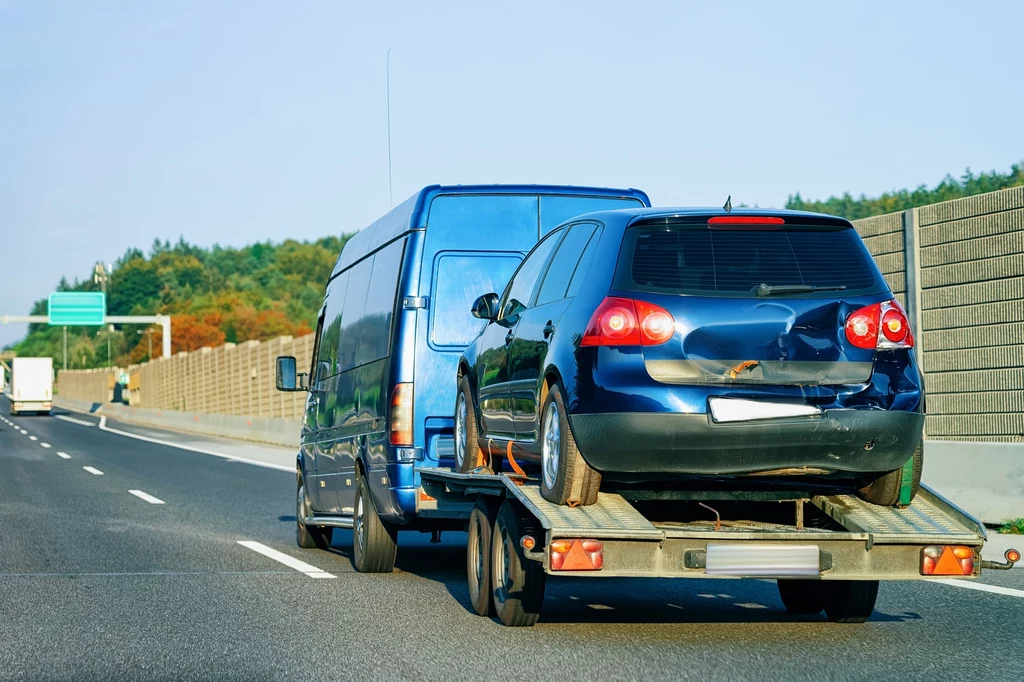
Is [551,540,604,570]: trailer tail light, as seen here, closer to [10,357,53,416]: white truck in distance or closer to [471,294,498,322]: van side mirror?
[471,294,498,322]: van side mirror

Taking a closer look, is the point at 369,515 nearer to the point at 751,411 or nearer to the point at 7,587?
the point at 7,587

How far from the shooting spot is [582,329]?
6.79m

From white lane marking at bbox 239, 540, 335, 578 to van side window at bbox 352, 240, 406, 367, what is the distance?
1571 mm

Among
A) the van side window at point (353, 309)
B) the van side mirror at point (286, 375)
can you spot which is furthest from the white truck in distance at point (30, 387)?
the van side window at point (353, 309)

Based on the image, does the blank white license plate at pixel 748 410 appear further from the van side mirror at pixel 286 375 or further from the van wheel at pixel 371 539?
the van side mirror at pixel 286 375

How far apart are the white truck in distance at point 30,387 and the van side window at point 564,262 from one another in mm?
73672

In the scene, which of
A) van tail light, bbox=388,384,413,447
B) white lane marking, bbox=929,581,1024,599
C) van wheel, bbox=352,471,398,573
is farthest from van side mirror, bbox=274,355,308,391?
white lane marking, bbox=929,581,1024,599

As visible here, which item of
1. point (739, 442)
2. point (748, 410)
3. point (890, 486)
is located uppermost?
point (748, 410)

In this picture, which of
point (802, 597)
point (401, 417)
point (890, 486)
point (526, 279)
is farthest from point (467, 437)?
point (890, 486)

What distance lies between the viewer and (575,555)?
648 centimetres

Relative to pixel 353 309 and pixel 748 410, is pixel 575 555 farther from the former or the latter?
pixel 353 309

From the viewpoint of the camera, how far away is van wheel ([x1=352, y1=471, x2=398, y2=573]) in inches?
401

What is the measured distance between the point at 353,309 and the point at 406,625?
409 cm

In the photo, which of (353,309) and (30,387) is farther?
(30,387)
